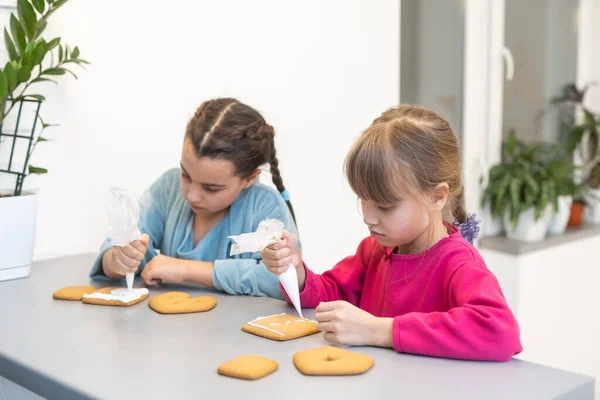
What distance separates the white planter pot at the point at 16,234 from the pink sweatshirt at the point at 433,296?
0.62m

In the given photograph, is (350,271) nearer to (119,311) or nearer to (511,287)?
(119,311)

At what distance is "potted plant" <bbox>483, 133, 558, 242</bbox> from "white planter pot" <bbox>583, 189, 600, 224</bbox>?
0.44m

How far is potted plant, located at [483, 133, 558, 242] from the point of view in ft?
9.71

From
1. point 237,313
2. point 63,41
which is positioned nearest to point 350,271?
point 237,313

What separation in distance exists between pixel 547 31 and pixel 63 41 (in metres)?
2.36

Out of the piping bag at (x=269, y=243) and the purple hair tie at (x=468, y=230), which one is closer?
the piping bag at (x=269, y=243)

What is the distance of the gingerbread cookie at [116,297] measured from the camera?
1.38 m

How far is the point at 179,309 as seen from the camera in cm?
132

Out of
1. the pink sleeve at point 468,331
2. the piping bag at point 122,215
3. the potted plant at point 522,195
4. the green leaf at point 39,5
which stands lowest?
the potted plant at point 522,195

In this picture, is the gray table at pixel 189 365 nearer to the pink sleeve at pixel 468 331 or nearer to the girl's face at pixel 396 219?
the pink sleeve at pixel 468 331

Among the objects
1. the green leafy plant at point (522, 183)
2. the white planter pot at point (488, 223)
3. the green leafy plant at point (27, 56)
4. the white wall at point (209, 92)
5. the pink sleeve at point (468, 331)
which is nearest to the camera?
the pink sleeve at point (468, 331)

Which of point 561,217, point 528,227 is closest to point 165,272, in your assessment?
point 528,227

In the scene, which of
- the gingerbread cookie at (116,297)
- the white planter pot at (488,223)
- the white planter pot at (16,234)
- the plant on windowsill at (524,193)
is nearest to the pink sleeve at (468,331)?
the gingerbread cookie at (116,297)

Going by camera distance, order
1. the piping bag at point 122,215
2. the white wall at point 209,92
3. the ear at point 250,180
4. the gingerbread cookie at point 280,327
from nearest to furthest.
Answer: the gingerbread cookie at point 280,327, the piping bag at point 122,215, the ear at point 250,180, the white wall at point 209,92
